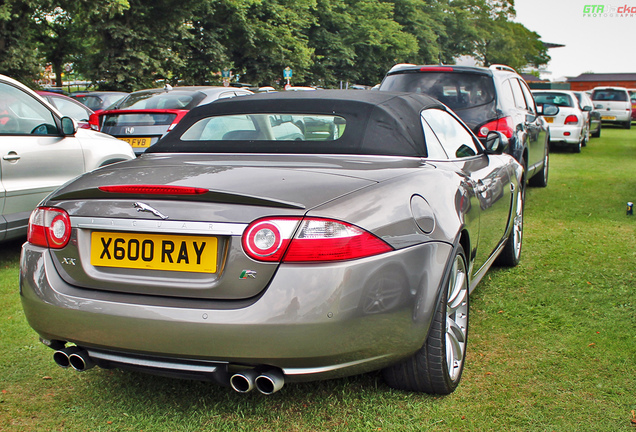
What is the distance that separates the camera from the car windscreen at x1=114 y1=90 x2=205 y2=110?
9.52 metres

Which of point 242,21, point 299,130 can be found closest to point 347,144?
point 299,130

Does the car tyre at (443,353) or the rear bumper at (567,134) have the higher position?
the car tyre at (443,353)

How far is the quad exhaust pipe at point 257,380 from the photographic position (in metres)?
2.39

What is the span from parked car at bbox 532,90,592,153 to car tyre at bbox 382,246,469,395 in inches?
559

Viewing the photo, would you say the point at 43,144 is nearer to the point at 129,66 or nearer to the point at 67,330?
the point at 67,330

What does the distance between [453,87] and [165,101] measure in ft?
14.0

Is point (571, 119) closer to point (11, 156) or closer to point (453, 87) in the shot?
point (453, 87)

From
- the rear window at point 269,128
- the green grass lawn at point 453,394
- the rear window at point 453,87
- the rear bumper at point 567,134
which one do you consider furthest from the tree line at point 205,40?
the rear window at point 269,128

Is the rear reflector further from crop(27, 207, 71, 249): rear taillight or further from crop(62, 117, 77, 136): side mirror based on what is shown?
crop(62, 117, 77, 136): side mirror

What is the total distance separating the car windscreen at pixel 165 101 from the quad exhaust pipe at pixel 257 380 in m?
7.44

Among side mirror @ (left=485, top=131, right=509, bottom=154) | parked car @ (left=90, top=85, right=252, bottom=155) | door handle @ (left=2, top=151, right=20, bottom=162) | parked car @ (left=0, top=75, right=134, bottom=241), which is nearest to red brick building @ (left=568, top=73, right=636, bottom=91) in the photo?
parked car @ (left=90, top=85, right=252, bottom=155)

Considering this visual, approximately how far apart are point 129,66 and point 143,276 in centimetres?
3001

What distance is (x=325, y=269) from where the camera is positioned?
231 cm

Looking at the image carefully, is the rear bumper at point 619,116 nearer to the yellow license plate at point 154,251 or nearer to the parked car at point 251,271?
the parked car at point 251,271
